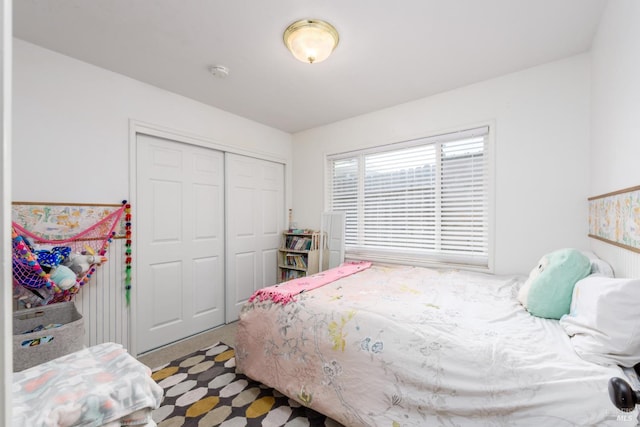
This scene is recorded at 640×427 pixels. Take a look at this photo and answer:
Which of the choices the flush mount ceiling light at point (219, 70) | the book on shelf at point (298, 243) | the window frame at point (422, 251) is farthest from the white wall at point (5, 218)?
the book on shelf at point (298, 243)

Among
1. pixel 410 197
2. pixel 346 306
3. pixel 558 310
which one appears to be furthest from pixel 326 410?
pixel 410 197

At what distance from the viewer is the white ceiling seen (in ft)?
5.36

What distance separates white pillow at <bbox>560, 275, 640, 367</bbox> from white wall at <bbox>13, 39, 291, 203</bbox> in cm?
316

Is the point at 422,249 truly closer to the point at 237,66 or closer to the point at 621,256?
the point at 621,256

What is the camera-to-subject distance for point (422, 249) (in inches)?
115

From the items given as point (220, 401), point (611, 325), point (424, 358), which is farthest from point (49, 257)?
point (611, 325)

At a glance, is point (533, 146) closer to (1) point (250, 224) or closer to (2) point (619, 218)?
(2) point (619, 218)

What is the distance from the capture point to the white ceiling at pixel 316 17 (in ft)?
5.36

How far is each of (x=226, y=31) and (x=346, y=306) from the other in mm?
1999

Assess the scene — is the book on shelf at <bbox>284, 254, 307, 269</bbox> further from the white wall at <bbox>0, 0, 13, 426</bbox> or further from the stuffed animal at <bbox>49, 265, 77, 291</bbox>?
the white wall at <bbox>0, 0, 13, 426</bbox>

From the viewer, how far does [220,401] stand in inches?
72.4

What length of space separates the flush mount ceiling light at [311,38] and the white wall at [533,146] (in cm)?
144

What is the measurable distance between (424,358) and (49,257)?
2290 mm

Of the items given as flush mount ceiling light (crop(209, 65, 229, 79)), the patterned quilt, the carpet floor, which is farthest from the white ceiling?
the carpet floor
